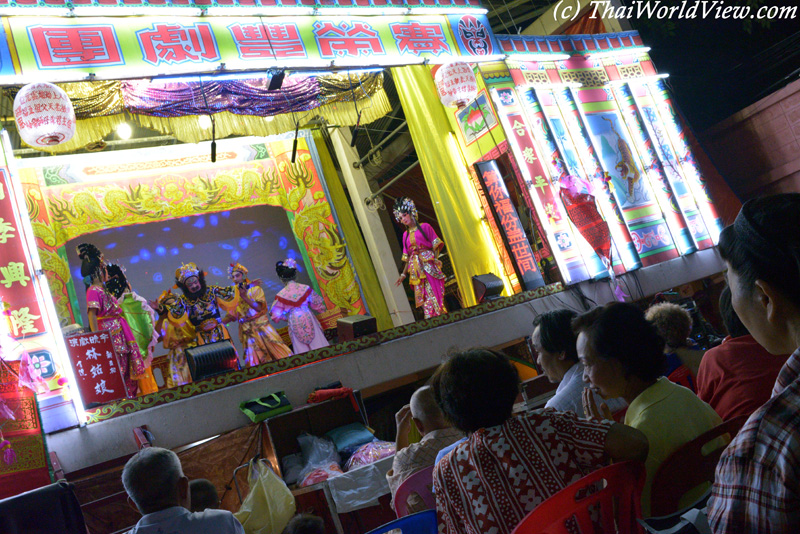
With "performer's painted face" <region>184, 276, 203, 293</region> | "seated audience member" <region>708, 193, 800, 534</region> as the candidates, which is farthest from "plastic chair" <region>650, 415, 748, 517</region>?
"performer's painted face" <region>184, 276, 203, 293</region>

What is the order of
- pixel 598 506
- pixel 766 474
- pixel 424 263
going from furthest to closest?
pixel 424 263
pixel 598 506
pixel 766 474

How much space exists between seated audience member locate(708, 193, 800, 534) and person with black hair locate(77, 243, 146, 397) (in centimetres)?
585

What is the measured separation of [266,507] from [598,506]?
2641mm

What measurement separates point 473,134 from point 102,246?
5.17m

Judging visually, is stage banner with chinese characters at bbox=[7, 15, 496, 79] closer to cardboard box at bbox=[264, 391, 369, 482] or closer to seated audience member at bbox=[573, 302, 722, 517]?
cardboard box at bbox=[264, 391, 369, 482]

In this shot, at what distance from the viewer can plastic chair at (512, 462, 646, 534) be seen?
1.27 meters

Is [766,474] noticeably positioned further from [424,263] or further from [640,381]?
[424,263]

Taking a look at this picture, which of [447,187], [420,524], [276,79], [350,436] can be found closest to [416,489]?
[420,524]

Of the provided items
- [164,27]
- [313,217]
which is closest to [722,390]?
[164,27]

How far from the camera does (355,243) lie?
9.24 meters

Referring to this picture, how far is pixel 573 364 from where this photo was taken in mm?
2363

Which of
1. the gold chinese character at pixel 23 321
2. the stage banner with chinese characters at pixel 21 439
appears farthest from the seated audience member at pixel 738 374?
the gold chinese character at pixel 23 321

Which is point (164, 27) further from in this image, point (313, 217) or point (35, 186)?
point (313, 217)

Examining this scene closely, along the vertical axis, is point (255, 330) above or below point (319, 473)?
above
